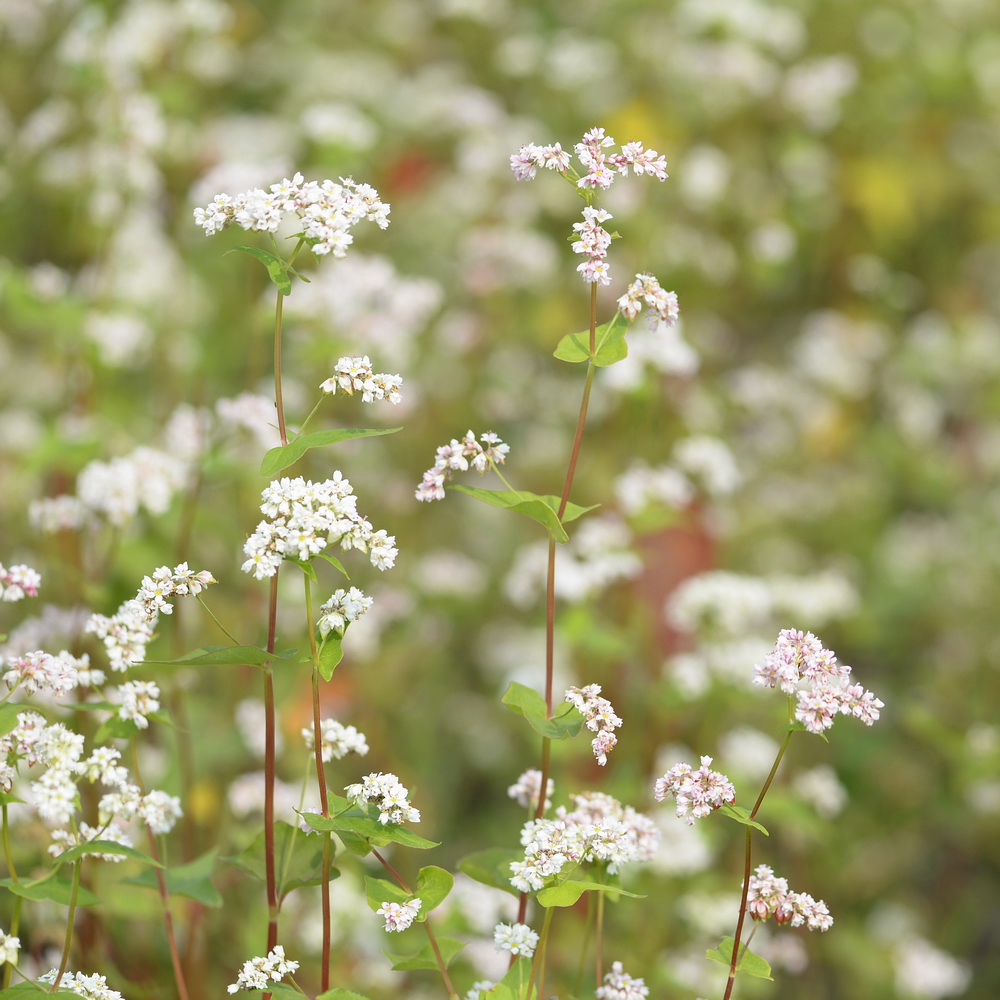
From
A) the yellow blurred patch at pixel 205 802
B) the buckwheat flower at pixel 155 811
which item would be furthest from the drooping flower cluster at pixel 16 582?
the yellow blurred patch at pixel 205 802

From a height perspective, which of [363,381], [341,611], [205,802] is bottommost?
[205,802]

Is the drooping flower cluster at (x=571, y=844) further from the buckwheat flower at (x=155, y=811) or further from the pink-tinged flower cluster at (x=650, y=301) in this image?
the pink-tinged flower cluster at (x=650, y=301)

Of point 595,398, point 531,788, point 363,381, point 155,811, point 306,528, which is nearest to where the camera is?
point 306,528

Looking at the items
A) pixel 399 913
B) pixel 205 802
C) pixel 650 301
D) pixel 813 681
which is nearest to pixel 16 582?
pixel 399 913

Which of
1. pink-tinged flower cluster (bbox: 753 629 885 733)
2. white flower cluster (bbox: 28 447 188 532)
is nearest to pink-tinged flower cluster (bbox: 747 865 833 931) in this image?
pink-tinged flower cluster (bbox: 753 629 885 733)

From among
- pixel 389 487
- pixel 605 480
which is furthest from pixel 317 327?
pixel 605 480

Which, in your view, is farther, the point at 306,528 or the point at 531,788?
the point at 531,788

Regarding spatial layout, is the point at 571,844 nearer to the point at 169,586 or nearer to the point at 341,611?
the point at 341,611
